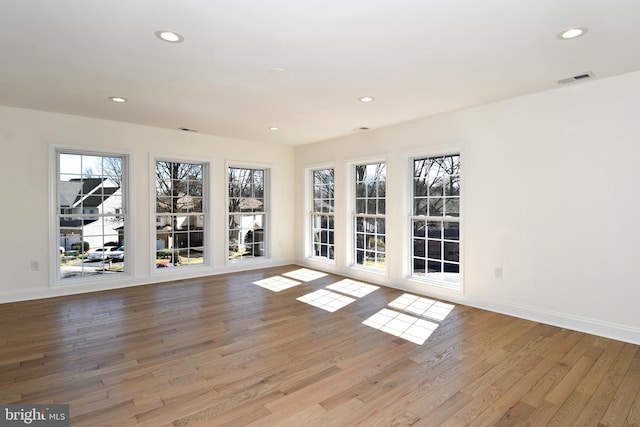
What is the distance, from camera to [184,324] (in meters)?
3.78

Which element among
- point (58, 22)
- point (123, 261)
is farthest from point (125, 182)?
point (58, 22)

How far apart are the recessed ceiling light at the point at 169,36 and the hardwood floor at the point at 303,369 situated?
8.29 ft

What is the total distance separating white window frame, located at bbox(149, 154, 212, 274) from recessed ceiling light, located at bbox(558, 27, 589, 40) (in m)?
5.24

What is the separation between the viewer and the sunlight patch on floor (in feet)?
11.2

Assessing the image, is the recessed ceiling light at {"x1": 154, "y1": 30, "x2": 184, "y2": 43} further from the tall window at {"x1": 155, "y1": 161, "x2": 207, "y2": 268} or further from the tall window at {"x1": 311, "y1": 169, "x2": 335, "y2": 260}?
the tall window at {"x1": 311, "y1": 169, "x2": 335, "y2": 260}

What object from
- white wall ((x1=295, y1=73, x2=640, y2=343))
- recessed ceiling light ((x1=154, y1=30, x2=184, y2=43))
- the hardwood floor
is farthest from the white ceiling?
the hardwood floor

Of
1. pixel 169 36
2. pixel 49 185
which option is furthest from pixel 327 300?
pixel 49 185

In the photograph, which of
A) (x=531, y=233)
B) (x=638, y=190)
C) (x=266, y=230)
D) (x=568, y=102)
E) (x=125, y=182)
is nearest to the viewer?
(x=638, y=190)

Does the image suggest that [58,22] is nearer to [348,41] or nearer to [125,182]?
[348,41]

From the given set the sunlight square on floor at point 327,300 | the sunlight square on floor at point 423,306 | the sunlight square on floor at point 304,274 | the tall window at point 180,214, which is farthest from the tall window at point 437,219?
the tall window at point 180,214

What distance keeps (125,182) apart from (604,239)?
623 centimetres

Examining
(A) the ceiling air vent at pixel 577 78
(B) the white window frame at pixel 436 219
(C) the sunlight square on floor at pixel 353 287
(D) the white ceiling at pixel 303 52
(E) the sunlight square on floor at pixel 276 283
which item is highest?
(D) the white ceiling at pixel 303 52

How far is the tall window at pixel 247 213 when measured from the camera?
22.0ft

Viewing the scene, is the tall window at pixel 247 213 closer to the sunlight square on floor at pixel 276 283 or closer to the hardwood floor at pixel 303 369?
the sunlight square on floor at pixel 276 283
